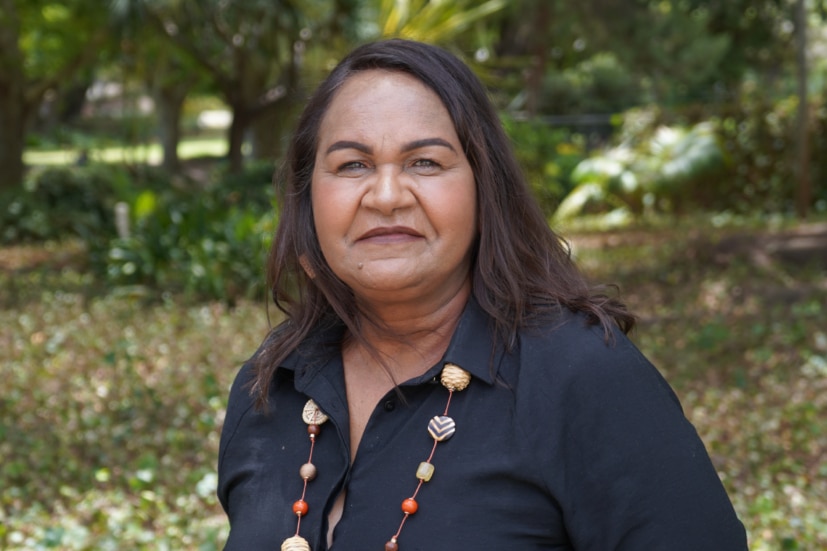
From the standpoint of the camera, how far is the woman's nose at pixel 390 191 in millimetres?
1765

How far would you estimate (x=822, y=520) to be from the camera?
13.9 feet

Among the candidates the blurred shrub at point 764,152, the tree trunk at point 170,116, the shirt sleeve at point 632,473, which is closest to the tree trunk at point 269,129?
the tree trunk at point 170,116

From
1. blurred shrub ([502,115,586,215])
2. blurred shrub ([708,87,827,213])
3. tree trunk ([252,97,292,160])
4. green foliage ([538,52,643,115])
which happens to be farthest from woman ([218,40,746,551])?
green foliage ([538,52,643,115])

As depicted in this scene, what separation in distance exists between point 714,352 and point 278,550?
19.5 ft

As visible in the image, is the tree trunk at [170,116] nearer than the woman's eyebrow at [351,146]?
No

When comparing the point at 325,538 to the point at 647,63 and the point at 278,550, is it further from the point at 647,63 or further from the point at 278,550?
the point at 647,63

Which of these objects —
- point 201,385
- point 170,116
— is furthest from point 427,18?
point 170,116

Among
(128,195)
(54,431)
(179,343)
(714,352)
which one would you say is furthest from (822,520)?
(128,195)

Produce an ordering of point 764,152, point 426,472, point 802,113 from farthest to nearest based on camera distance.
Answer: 1. point 764,152
2. point 802,113
3. point 426,472

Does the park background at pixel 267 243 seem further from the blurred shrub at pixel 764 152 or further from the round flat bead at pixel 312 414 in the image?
the round flat bead at pixel 312 414

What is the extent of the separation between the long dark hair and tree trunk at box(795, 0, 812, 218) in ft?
33.3

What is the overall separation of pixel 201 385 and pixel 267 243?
12.5 feet

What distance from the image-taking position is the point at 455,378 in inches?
68.8

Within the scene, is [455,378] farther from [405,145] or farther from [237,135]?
[237,135]
